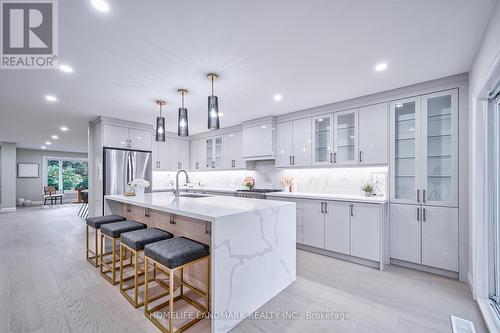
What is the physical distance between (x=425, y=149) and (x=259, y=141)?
2.82 metres

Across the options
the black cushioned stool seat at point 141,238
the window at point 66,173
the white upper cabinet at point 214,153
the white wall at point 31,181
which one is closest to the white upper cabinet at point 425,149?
the black cushioned stool seat at point 141,238

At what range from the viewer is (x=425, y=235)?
2.84m

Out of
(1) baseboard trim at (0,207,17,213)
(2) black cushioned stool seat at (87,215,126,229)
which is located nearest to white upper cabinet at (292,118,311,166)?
(2) black cushioned stool seat at (87,215,126,229)

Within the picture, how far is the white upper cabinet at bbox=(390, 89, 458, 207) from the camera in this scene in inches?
108

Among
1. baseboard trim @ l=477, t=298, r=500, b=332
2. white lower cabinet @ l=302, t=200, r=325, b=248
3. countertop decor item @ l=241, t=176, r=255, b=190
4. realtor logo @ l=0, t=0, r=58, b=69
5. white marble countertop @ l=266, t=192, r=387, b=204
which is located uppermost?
realtor logo @ l=0, t=0, r=58, b=69

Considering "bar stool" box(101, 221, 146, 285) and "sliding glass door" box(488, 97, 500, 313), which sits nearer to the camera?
"sliding glass door" box(488, 97, 500, 313)

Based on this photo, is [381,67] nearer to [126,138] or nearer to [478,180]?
[478,180]

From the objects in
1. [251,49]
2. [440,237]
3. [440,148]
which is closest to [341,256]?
[440,237]

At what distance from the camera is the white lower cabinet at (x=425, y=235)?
2691mm

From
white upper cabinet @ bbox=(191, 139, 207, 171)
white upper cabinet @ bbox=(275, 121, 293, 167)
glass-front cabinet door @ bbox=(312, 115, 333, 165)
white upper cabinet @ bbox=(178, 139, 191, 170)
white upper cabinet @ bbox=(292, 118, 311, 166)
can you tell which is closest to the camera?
glass-front cabinet door @ bbox=(312, 115, 333, 165)

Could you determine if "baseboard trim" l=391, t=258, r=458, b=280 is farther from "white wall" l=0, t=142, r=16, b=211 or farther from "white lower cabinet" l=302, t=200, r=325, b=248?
"white wall" l=0, t=142, r=16, b=211

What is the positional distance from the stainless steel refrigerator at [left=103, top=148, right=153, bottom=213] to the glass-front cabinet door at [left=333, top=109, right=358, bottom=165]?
4081 mm

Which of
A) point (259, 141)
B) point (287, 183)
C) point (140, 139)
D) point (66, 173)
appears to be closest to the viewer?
point (287, 183)

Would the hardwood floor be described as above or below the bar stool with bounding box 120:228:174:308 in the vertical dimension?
below
